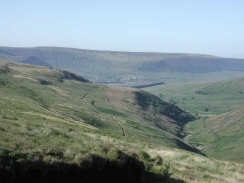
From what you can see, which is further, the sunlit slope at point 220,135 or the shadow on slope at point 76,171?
the sunlit slope at point 220,135

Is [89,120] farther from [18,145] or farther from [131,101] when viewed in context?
[131,101]

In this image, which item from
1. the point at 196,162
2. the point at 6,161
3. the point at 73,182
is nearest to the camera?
the point at 6,161

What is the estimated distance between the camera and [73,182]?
12.9 m

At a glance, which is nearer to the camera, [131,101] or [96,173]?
[96,173]

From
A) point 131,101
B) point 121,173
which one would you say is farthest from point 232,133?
point 121,173

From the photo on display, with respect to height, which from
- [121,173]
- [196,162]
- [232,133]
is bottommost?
[232,133]

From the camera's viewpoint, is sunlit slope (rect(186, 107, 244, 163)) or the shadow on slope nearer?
the shadow on slope

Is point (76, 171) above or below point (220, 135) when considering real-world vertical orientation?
above

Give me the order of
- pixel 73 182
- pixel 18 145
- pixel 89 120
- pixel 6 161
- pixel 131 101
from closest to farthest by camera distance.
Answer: pixel 6 161 → pixel 73 182 → pixel 18 145 → pixel 89 120 → pixel 131 101

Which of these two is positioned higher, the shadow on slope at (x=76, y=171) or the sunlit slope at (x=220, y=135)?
the shadow on slope at (x=76, y=171)

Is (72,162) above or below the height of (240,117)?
above

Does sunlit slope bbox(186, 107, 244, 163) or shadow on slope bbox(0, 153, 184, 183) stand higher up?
shadow on slope bbox(0, 153, 184, 183)

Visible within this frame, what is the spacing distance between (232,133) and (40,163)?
16467 centimetres

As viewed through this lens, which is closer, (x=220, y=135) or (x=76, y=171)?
(x=76, y=171)
